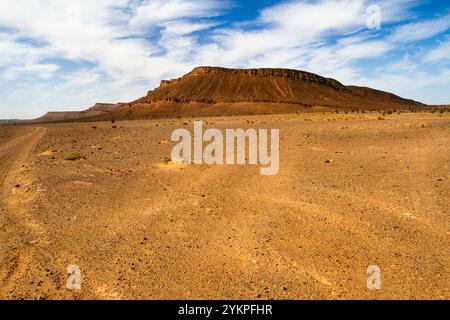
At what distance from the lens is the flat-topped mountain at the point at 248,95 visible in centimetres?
9556

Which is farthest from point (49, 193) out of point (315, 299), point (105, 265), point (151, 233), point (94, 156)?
point (315, 299)

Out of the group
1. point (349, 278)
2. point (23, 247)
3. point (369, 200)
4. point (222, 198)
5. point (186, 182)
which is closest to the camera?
point (349, 278)

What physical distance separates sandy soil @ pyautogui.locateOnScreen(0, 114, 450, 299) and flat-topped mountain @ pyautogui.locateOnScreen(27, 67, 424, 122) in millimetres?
75874

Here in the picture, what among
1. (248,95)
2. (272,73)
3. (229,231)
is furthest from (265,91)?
(229,231)

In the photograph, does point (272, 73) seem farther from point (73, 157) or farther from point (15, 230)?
point (15, 230)

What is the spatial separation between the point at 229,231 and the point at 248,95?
100656 millimetres

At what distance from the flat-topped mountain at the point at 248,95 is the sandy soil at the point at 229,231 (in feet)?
249

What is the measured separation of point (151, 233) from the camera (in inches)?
303

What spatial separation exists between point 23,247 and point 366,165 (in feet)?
36.4

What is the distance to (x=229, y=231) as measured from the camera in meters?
7.71

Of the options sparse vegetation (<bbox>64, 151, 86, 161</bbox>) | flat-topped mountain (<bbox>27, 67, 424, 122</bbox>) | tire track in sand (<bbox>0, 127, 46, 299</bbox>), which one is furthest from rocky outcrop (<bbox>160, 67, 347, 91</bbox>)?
tire track in sand (<bbox>0, 127, 46, 299</bbox>)

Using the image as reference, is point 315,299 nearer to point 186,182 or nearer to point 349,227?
point 349,227

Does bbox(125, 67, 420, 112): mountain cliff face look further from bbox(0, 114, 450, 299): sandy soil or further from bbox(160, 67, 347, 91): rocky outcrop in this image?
bbox(0, 114, 450, 299): sandy soil

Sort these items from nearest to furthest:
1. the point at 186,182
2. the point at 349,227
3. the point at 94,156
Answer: the point at 349,227 < the point at 186,182 < the point at 94,156
